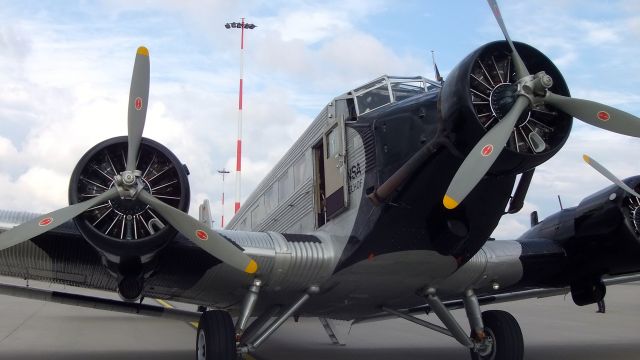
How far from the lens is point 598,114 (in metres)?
7.24

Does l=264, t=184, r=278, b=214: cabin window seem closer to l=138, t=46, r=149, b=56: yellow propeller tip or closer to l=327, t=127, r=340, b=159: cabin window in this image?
l=327, t=127, r=340, b=159: cabin window

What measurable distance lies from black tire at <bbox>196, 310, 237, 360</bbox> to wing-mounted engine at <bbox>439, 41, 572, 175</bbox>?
148 inches

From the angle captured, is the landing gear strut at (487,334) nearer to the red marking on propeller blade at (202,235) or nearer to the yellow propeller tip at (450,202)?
the yellow propeller tip at (450,202)

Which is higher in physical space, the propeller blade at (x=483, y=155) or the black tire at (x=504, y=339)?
the propeller blade at (x=483, y=155)

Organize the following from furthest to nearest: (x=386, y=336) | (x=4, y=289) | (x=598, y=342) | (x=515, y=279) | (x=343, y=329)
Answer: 1. (x=386, y=336)
2. (x=343, y=329)
3. (x=598, y=342)
4. (x=515, y=279)
5. (x=4, y=289)

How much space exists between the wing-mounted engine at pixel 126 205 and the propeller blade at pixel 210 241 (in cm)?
19

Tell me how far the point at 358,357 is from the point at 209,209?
3742 mm

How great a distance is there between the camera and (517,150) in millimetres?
7035

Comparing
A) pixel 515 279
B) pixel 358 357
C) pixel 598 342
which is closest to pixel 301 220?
pixel 358 357

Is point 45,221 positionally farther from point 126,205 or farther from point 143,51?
point 143,51

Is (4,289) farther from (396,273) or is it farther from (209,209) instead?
(396,273)

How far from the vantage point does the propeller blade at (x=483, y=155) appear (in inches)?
262

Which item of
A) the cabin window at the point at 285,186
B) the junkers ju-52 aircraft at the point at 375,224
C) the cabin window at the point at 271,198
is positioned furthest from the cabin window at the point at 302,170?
the cabin window at the point at 271,198

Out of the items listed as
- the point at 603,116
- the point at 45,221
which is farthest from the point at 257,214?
the point at 603,116
